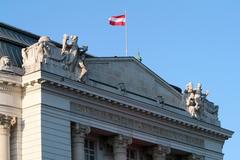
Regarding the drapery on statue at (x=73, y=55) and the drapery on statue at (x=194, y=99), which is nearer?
the drapery on statue at (x=73, y=55)

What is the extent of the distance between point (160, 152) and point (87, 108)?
859cm

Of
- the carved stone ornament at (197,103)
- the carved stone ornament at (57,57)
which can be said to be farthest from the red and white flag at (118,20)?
the carved stone ornament at (197,103)

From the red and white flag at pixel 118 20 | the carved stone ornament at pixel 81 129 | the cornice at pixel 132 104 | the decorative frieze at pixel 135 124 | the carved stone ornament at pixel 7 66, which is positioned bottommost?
the carved stone ornament at pixel 81 129

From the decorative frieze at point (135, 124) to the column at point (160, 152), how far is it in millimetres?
A: 888

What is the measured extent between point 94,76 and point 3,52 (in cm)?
671

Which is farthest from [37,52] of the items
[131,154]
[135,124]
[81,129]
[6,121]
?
[131,154]

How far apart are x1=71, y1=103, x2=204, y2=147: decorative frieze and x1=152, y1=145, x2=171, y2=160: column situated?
0.89 meters

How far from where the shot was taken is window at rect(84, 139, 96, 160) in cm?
5003

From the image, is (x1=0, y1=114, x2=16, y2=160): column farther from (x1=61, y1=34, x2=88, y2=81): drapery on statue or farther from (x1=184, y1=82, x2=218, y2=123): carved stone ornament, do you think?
(x1=184, y1=82, x2=218, y2=123): carved stone ornament

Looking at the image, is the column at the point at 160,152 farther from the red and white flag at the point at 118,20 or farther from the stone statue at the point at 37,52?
the stone statue at the point at 37,52

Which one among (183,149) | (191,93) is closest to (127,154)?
(183,149)

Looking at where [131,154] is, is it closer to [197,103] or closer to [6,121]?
[197,103]

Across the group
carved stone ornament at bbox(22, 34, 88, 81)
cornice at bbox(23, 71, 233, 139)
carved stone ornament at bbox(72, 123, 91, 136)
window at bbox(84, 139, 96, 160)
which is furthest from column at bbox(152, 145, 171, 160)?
carved stone ornament at bbox(22, 34, 88, 81)

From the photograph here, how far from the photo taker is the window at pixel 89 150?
5003 centimetres
